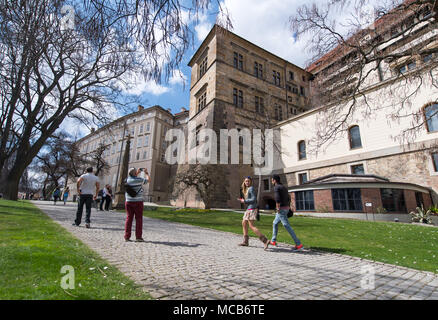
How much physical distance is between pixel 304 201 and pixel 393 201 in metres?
6.56

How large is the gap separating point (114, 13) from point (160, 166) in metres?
46.3

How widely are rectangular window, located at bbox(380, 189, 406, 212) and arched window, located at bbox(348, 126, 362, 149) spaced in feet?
Answer: 20.8

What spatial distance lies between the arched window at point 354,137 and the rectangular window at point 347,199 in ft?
22.3

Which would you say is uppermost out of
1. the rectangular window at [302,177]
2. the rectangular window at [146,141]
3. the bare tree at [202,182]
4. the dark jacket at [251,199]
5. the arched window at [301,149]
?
the rectangular window at [146,141]

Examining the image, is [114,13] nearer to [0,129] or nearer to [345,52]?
[345,52]

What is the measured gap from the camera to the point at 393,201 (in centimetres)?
1698

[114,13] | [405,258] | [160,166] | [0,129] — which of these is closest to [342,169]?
[405,258]

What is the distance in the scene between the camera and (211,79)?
92.2 ft

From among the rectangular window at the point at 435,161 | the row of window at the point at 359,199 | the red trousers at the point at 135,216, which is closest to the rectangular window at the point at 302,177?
the row of window at the point at 359,199

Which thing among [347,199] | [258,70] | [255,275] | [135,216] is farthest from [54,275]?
[258,70]

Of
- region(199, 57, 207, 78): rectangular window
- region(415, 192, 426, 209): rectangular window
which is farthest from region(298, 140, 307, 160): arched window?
A: region(199, 57, 207, 78): rectangular window

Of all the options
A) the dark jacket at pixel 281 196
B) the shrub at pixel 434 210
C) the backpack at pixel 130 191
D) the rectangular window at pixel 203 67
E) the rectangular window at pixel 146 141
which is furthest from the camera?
the rectangular window at pixel 146 141

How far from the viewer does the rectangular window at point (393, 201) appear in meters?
16.9

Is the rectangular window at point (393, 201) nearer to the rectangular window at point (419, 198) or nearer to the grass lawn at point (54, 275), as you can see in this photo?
the rectangular window at point (419, 198)
